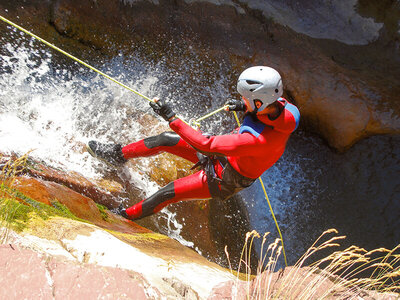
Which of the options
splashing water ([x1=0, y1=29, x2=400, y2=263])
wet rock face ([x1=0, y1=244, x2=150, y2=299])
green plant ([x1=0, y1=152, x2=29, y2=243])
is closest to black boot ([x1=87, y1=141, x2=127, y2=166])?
splashing water ([x1=0, y1=29, x2=400, y2=263])

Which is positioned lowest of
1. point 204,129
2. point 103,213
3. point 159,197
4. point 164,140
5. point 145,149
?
point 103,213

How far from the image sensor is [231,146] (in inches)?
108

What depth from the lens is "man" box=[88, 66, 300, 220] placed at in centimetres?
271

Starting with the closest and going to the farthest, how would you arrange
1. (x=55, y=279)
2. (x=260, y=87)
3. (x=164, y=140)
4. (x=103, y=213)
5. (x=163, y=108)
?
(x=55, y=279) < (x=260, y=87) < (x=163, y=108) < (x=103, y=213) < (x=164, y=140)

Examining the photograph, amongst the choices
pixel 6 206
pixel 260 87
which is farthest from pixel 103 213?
pixel 260 87

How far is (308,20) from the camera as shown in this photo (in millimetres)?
5086

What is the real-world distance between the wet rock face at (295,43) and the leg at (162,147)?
204 cm

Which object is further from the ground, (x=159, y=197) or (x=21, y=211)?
(x=21, y=211)

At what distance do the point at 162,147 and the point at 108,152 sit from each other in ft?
1.93

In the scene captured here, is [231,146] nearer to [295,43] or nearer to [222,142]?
[222,142]

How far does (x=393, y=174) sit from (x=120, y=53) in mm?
4756

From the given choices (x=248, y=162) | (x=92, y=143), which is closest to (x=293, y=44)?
(x=248, y=162)

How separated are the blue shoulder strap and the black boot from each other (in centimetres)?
145

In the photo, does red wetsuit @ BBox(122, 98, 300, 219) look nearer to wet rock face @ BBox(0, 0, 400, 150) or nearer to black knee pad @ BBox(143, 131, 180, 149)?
black knee pad @ BBox(143, 131, 180, 149)
